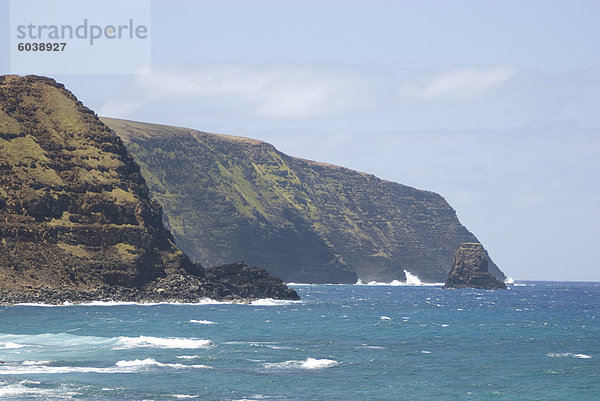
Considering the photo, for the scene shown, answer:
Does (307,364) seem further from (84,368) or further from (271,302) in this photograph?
(271,302)

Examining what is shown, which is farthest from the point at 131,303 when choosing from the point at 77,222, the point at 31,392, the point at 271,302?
the point at 31,392

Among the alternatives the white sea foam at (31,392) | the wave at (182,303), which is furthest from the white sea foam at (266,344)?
the wave at (182,303)

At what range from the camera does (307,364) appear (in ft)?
225

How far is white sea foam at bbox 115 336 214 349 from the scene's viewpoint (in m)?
80.6

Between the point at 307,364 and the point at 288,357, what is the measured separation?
5.73 meters

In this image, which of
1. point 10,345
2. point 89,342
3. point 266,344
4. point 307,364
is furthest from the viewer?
point 266,344

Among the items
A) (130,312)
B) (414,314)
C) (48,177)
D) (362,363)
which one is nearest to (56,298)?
(130,312)

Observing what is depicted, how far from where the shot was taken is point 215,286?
555 ft

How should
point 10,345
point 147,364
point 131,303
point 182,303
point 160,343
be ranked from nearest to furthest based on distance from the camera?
point 147,364, point 10,345, point 160,343, point 131,303, point 182,303

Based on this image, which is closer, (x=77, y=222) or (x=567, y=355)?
(x=567, y=355)

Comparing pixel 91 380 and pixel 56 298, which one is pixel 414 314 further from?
pixel 91 380

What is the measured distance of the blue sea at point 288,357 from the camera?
56031 millimetres

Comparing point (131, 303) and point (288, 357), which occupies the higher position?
point (131, 303)

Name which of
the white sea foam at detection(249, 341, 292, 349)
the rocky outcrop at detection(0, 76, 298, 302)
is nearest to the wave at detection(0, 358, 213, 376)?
the white sea foam at detection(249, 341, 292, 349)
